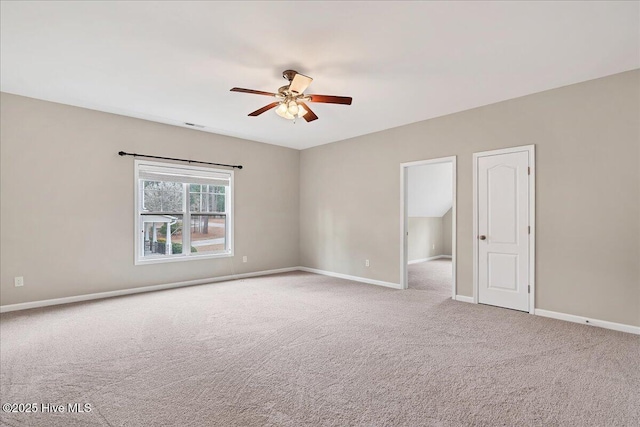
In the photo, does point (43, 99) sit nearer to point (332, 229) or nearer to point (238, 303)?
point (238, 303)

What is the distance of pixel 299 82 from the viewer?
3104 millimetres

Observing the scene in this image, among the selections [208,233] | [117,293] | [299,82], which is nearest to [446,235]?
[208,233]

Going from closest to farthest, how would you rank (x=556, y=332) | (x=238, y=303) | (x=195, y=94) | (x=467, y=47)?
(x=467, y=47)
(x=556, y=332)
(x=195, y=94)
(x=238, y=303)

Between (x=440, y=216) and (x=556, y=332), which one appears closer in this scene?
(x=556, y=332)

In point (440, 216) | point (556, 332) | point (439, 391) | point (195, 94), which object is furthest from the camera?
point (440, 216)

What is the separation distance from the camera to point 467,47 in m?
2.84

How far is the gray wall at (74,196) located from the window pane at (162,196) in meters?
0.28

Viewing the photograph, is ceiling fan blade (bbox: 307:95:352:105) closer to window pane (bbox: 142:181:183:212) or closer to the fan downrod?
the fan downrod

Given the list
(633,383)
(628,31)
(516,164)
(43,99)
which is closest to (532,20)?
(628,31)

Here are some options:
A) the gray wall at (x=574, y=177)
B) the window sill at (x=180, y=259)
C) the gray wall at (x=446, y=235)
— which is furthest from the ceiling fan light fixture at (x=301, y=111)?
the gray wall at (x=446, y=235)

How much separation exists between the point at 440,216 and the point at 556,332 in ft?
20.2

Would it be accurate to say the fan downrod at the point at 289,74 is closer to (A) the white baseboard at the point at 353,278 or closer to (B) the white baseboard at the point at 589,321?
(A) the white baseboard at the point at 353,278

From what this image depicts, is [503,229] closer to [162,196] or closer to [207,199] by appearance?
[207,199]

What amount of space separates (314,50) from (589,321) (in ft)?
13.3
